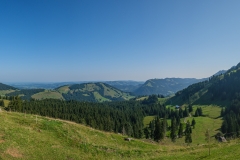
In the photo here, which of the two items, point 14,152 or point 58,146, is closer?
point 14,152

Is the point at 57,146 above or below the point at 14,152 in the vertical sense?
below

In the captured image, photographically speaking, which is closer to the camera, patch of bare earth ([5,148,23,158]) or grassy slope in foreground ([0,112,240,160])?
patch of bare earth ([5,148,23,158])

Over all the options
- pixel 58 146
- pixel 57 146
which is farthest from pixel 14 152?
pixel 58 146

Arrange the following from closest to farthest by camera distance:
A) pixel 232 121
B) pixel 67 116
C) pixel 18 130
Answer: pixel 18 130
pixel 232 121
pixel 67 116

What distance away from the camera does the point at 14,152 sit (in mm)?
25375

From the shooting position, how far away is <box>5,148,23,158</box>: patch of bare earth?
2478cm

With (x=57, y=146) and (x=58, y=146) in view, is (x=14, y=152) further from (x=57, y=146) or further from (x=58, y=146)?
(x=58, y=146)

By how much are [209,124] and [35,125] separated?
173127 millimetres

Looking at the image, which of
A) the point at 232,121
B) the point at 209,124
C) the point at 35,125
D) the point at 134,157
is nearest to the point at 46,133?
the point at 35,125

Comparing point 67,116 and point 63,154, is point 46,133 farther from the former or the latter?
point 67,116

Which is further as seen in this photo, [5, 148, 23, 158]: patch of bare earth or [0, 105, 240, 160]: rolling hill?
[0, 105, 240, 160]: rolling hill

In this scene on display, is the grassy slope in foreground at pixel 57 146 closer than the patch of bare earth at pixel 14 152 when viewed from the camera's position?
No

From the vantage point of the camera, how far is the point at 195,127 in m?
166

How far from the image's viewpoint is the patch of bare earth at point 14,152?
24781mm
